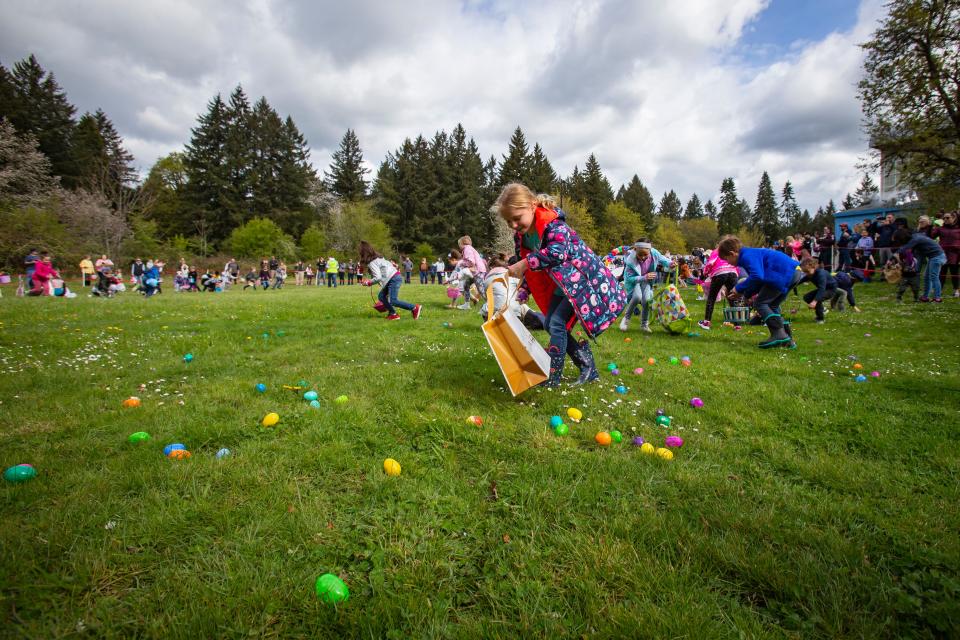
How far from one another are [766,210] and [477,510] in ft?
354

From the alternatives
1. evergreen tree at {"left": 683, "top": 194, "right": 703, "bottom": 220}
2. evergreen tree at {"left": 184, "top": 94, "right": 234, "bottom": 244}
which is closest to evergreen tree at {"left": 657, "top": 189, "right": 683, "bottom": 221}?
evergreen tree at {"left": 683, "top": 194, "right": 703, "bottom": 220}

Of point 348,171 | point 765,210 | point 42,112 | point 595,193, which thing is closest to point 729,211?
point 765,210

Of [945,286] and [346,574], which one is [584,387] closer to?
[346,574]

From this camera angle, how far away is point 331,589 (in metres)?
1.65

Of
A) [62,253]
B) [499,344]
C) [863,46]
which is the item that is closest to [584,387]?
[499,344]

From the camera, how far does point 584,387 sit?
13.7ft

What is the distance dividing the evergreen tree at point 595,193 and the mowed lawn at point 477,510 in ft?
202

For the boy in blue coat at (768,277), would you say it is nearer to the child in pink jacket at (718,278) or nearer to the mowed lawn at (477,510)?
the mowed lawn at (477,510)

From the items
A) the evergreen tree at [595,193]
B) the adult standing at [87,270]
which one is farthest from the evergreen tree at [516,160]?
the adult standing at [87,270]

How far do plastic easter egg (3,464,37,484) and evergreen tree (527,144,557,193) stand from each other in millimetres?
57068

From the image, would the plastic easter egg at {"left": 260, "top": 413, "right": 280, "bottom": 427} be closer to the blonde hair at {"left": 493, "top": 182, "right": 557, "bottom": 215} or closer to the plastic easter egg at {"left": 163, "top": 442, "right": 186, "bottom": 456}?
the plastic easter egg at {"left": 163, "top": 442, "right": 186, "bottom": 456}

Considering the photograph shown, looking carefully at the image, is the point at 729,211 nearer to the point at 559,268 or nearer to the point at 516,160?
the point at 516,160

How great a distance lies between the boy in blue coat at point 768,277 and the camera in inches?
244

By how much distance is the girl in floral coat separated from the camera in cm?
377
